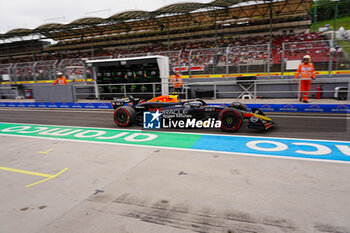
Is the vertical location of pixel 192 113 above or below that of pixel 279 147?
above

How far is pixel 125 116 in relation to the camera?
7.71 metres

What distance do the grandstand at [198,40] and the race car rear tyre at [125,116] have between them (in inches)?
299

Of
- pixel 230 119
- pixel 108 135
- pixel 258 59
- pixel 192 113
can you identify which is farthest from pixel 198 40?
pixel 108 135

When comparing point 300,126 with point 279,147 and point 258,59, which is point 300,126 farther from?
point 258,59

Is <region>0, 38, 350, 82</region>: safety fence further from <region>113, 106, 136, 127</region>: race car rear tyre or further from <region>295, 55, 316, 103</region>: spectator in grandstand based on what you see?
<region>113, 106, 136, 127</region>: race car rear tyre

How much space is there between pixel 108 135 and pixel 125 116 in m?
0.99

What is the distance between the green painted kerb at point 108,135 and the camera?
20.0ft

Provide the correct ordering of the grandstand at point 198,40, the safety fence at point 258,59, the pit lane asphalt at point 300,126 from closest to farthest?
the pit lane asphalt at point 300,126
the safety fence at point 258,59
the grandstand at point 198,40

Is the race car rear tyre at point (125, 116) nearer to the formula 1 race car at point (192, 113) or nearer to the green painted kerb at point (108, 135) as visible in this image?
the formula 1 race car at point (192, 113)

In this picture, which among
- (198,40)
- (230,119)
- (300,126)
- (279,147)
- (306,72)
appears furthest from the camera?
(198,40)

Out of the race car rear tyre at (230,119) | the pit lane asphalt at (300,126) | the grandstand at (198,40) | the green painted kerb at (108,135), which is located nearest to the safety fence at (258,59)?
the grandstand at (198,40)

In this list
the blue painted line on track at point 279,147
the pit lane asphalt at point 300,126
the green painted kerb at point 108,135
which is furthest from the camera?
the pit lane asphalt at point 300,126

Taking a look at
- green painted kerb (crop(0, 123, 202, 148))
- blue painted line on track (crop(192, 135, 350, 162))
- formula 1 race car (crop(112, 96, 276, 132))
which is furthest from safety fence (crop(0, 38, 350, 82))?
green painted kerb (crop(0, 123, 202, 148))

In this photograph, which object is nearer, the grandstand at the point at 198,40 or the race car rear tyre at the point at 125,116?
the race car rear tyre at the point at 125,116
